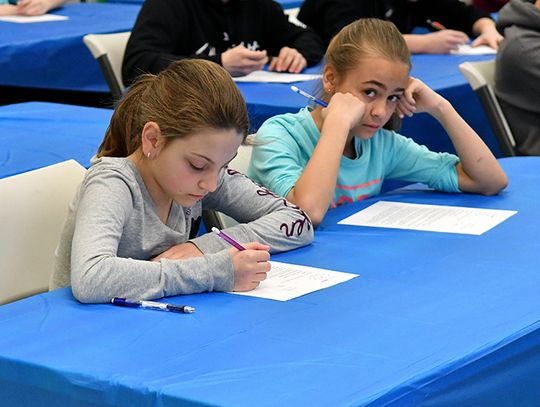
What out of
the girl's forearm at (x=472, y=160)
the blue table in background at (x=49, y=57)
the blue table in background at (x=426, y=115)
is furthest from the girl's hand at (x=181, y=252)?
the blue table in background at (x=49, y=57)

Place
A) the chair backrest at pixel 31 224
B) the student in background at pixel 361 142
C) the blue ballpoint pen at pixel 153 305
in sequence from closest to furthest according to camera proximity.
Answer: the blue ballpoint pen at pixel 153 305, the chair backrest at pixel 31 224, the student in background at pixel 361 142

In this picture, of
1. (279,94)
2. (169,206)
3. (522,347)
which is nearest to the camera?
(522,347)

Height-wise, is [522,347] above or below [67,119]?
above

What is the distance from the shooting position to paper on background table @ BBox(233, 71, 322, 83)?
12.1ft

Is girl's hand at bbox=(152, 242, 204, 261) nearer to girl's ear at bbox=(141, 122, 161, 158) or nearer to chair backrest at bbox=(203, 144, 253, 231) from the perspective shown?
girl's ear at bbox=(141, 122, 161, 158)

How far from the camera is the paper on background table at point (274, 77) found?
12.1ft

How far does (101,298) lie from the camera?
66.6 inches

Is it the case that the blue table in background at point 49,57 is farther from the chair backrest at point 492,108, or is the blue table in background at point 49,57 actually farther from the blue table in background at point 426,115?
the chair backrest at point 492,108

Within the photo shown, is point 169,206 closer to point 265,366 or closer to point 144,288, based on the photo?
point 144,288

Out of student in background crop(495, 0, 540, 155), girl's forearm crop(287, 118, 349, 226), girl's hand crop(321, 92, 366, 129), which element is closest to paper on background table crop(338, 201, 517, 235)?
girl's forearm crop(287, 118, 349, 226)

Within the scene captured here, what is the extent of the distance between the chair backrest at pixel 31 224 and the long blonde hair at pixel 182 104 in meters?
0.21

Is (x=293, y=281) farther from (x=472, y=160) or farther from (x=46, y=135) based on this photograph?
(x=46, y=135)

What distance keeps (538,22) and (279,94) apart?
0.88 m

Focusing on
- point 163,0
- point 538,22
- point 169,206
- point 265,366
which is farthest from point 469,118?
point 265,366
